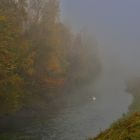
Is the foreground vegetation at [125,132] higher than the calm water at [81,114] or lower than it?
lower

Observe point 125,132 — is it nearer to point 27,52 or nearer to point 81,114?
point 81,114

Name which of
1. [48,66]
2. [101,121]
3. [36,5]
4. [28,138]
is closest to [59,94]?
[48,66]

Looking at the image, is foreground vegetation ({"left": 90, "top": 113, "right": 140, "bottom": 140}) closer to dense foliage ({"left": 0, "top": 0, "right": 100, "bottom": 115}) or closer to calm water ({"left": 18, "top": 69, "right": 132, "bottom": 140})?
calm water ({"left": 18, "top": 69, "right": 132, "bottom": 140})

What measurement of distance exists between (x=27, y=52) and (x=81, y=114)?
43.1 ft

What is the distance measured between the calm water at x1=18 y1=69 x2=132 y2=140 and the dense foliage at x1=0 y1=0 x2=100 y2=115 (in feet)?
14.8

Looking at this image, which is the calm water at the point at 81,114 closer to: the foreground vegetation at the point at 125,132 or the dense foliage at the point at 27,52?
the dense foliage at the point at 27,52

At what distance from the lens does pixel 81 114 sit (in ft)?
178

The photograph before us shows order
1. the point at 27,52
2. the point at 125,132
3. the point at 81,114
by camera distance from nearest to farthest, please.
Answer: the point at 125,132 < the point at 81,114 < the point at 27,52

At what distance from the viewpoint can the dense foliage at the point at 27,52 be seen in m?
49.8

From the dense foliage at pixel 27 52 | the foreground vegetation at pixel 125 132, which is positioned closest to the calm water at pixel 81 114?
the dense foliage at pixel 27 52

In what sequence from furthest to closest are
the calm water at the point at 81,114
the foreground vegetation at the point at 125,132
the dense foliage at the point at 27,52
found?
the dense foliage at the point at 27,52 → the calm water at the point at 81,114 → the foreground vegetation at the point at 125,132

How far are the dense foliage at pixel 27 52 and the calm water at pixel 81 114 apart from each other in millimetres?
4524

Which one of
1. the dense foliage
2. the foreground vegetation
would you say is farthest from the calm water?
the foreground vegetation

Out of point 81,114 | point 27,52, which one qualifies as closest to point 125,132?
point 81,114
